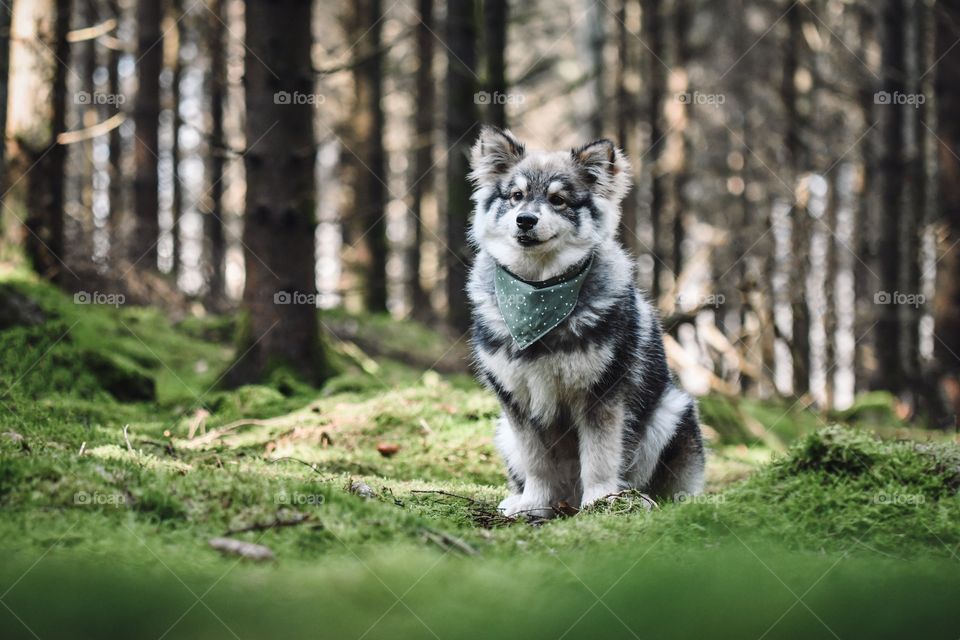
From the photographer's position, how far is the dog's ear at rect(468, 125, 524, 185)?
18.8 feet

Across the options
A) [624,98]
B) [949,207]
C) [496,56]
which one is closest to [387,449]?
[496,56]

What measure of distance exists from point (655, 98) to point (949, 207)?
8.35 meters

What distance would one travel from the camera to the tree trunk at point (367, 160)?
52.7ft

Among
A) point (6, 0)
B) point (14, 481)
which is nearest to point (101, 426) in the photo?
point (14, 481)

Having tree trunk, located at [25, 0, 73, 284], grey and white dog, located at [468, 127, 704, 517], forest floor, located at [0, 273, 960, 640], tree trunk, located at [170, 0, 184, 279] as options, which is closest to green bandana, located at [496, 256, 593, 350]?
grey and white dog, located at [468, 127, 704, 517]

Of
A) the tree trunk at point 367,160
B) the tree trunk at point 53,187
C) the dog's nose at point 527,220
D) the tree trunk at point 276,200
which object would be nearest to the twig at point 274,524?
the dog's nose at point 527,220

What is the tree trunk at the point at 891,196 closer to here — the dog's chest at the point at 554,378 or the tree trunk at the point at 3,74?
the dog's chest at the point at 554,378

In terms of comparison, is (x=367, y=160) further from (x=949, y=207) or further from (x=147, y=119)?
(x=949, y=207)

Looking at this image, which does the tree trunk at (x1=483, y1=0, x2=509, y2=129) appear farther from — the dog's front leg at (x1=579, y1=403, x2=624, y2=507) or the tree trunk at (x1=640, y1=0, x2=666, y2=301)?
the dog's front leg at (x1=579, y1=403, x2=624, y2=507)

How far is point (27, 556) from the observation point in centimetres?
296

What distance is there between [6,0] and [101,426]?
7.30 meters

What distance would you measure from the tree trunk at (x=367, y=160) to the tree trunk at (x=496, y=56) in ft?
14.5

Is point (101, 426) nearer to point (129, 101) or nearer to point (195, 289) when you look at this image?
point (195, 289)

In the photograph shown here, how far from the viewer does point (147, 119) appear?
15086 mm
